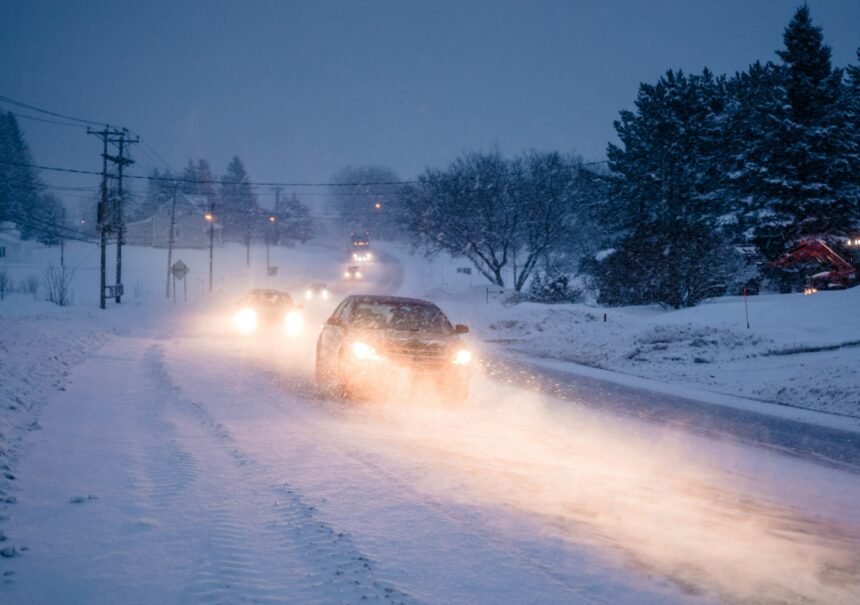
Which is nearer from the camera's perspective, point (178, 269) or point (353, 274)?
point (178, 269)

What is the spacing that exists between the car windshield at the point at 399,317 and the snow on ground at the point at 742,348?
6.34 meters

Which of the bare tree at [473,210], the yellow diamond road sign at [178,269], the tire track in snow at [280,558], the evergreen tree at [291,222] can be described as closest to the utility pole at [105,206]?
the yellow diamond road sign at [178,269]

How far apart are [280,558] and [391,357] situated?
6146mm

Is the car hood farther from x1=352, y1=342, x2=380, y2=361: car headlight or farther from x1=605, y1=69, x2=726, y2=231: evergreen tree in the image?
x1=605, y1=69, x2=726, y2=231: evergreen tree

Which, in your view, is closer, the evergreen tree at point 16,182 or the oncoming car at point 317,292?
the oncoming car at point 317,292

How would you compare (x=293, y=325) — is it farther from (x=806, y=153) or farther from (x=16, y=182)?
(x=16, y=182)

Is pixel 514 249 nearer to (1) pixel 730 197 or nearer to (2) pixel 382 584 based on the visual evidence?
(1) pixel 730 197

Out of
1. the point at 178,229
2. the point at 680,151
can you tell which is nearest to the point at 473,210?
the point at 680,151

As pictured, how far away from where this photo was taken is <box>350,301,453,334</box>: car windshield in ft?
36.7

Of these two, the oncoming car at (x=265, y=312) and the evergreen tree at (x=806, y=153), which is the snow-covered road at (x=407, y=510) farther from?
the evergreen tree at (x=806, y=153)

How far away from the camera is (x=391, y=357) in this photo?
10164 mm

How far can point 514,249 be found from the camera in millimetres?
49000

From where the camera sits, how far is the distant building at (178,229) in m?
98.5

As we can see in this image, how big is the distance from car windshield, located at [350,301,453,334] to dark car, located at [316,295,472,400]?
0.7 inches
